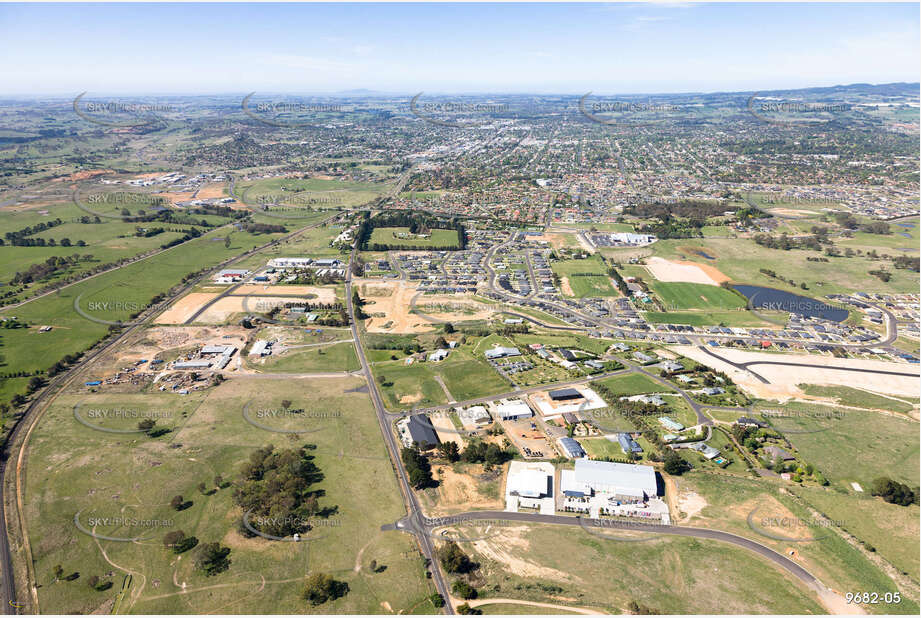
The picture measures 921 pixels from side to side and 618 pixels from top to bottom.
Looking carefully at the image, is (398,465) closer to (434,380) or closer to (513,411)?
(513,411)

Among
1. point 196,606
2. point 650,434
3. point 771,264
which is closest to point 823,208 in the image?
Result: point 771,264

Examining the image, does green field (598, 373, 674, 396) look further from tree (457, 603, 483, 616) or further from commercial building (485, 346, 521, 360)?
tree (457, 603, 483, 616)

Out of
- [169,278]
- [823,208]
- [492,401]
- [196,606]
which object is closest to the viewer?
[196,606]

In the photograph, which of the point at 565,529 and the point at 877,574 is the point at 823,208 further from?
the point at 565,529

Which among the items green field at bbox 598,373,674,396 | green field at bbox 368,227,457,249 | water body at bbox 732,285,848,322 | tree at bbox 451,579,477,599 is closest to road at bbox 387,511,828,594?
tree at bbox 451,579,477,599

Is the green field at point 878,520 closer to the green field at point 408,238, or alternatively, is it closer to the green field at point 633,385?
the green field at point 633,385

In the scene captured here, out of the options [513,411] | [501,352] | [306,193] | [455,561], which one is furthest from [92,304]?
[306,193]
